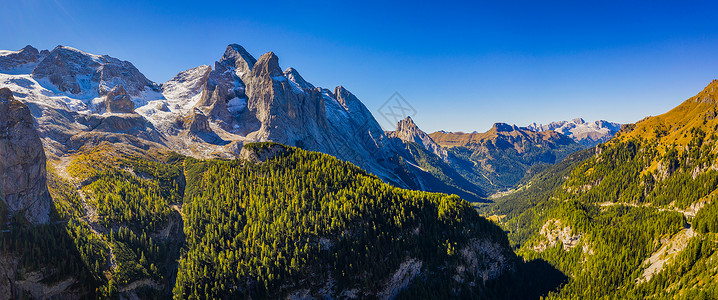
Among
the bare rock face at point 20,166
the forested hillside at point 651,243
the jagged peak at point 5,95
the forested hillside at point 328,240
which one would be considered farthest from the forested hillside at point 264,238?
the jagged peak at point 5,95

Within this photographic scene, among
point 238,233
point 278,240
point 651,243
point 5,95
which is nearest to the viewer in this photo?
point 5,95

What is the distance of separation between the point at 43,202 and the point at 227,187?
4755cm

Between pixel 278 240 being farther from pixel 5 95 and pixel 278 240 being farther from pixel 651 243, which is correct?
pixel 651 243

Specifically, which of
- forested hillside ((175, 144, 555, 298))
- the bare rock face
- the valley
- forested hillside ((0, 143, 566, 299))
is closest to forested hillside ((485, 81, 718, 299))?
the valley

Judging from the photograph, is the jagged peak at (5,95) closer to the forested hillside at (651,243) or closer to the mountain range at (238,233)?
the mountain range at (238,233)

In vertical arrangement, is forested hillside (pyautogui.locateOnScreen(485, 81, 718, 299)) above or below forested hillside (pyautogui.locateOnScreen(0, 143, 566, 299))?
below

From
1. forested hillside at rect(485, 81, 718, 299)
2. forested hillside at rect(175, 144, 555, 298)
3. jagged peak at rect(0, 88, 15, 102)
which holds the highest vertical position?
jagged peak at rect(0, 88, 15, 102)

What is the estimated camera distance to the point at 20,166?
75.8 meters

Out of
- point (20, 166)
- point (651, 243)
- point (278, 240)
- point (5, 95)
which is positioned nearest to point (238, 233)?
point (278, 240)

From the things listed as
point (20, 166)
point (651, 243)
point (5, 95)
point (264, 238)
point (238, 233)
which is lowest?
point (651, 243)

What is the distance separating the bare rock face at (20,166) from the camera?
72.9m

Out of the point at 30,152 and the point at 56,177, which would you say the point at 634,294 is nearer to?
the point at 30,152

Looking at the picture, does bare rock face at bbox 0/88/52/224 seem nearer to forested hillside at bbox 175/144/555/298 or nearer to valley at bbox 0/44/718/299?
valley at bbox 0/44/718/299

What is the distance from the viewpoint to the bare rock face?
72875mm
